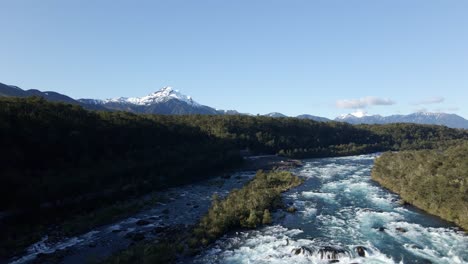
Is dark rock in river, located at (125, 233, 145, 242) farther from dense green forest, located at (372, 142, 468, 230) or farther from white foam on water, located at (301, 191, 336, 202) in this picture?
dense green forest, located at (372, 142, 468, 230)

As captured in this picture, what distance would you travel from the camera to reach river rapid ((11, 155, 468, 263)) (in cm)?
3027

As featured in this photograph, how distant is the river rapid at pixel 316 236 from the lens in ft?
99.3

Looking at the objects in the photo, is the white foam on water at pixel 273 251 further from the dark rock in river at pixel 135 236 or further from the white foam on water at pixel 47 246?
the white foam on water at pixel 47 246

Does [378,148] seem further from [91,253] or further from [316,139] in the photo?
[91,253]

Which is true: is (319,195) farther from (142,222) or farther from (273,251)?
(142,222)

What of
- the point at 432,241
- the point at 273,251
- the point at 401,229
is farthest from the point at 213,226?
the point at 432,241

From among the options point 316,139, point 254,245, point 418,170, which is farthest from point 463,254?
point 316,139

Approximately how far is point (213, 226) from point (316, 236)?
11.2 meters

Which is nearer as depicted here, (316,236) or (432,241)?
(432,241)

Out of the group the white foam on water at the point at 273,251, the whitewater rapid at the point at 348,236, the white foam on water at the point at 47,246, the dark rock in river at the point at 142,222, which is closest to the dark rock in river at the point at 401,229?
the whitewater rapid at the point at 348,236

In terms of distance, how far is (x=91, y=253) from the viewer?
33.3 m

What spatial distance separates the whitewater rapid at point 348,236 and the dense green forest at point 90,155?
1051 inches

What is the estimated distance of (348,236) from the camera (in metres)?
34.6

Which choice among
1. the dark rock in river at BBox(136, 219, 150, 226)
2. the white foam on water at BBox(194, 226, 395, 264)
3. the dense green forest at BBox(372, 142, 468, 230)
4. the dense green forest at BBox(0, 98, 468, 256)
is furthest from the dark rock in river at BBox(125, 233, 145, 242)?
the dense green forest at BBox(372, 142, 468, 230)
